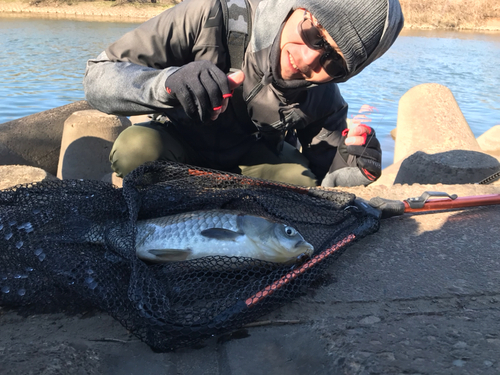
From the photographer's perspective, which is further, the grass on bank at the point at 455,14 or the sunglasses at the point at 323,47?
the grass on bank at the point at 455,14

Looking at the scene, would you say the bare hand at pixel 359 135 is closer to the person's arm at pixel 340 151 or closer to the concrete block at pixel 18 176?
the person's arm at pixel 340 151

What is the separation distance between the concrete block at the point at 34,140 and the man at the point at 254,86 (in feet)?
8.86

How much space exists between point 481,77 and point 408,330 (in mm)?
17456

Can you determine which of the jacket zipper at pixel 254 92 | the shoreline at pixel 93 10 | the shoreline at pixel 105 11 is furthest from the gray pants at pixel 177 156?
the shoreline at pixel 105 11

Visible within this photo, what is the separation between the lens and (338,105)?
361cm

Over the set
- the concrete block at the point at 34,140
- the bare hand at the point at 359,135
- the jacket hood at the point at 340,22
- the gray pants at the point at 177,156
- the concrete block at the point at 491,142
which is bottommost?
the concrete block at the point at 491,142

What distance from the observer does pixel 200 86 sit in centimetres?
212

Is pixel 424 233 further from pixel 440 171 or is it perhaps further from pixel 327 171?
pixel 440 171

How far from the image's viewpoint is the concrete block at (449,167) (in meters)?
4.41

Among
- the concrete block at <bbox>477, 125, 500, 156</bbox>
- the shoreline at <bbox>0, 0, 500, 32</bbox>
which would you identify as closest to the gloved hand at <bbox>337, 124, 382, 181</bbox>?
the concrete block at <bbox>477, 125, 500, 156</bbox>

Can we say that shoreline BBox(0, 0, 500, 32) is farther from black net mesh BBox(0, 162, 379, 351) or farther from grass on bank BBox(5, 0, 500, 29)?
black net mesh BBox(0, 162, 379, 351)

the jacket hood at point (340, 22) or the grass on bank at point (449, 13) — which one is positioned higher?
the jacket hood at point (340, 22)

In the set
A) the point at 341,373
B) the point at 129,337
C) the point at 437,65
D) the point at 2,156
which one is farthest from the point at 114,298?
the point at 437,65

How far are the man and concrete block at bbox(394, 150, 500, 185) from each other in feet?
4.41
